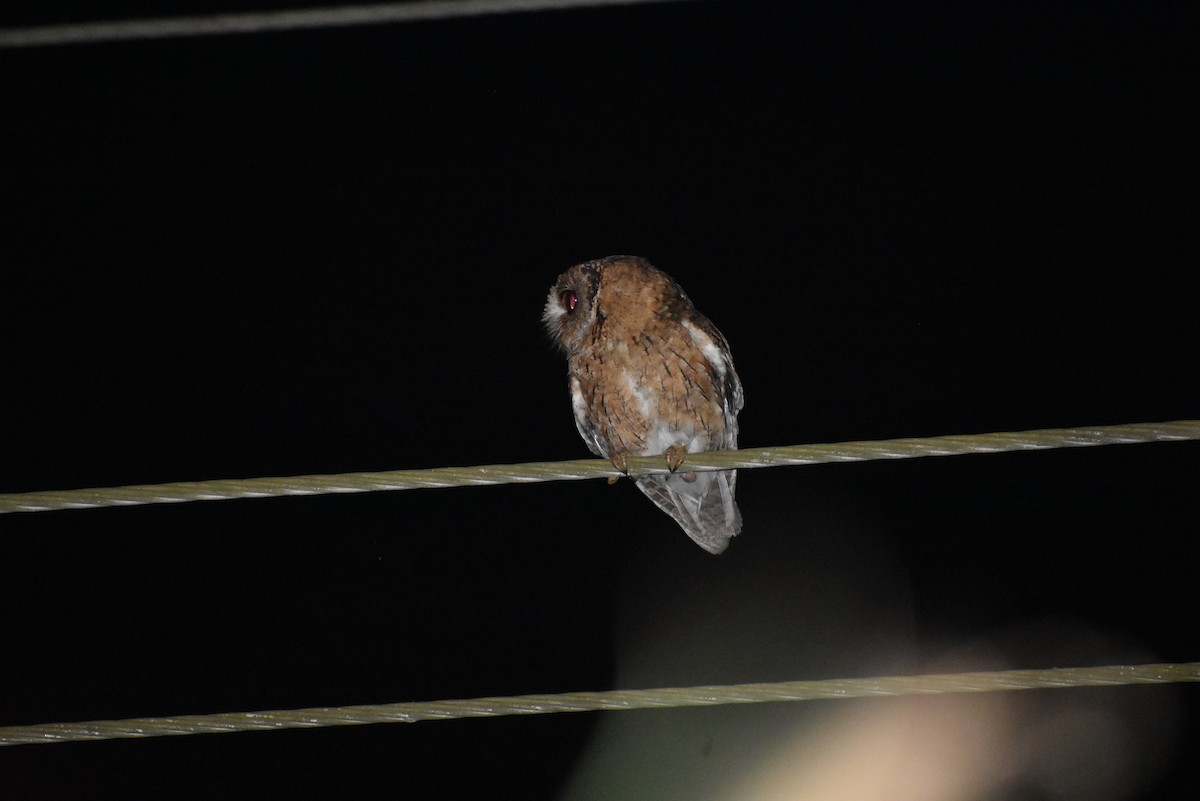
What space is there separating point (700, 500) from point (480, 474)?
201cm

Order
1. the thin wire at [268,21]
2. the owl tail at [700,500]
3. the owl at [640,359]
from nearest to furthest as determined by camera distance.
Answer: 1. the thin wire at [268,21]
2. the owl at [640,359]
3. the owl tail at [700,500]

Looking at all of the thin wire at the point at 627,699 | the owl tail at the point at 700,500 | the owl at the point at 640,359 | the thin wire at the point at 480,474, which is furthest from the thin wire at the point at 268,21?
the owl tail at the point at 700,500

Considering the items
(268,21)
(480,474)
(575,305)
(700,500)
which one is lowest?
(700,500)

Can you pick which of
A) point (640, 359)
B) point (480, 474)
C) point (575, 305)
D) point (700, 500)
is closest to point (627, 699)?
point (480, 474)

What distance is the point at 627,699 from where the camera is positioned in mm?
1821

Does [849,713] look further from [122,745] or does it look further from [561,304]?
[122,745]

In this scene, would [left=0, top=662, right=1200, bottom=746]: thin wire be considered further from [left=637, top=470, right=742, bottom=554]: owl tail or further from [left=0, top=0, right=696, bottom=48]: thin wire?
[left=637, top=470, right=742, bottom=554]: owl tail

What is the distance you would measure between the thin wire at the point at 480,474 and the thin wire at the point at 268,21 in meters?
0.95

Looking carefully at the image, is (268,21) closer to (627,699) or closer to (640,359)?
(640,359)

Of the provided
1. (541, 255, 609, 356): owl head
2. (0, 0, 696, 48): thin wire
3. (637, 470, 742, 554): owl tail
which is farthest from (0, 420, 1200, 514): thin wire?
(637, 470, 742, 554): owl tail

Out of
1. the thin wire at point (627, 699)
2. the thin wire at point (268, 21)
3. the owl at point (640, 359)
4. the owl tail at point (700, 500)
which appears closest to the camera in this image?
the thin wire at point (627, 699)

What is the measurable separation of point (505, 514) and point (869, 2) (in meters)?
5.41

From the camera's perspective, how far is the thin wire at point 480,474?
5.88ft

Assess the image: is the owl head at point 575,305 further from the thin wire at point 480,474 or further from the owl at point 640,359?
the thin wire at point 480,474
